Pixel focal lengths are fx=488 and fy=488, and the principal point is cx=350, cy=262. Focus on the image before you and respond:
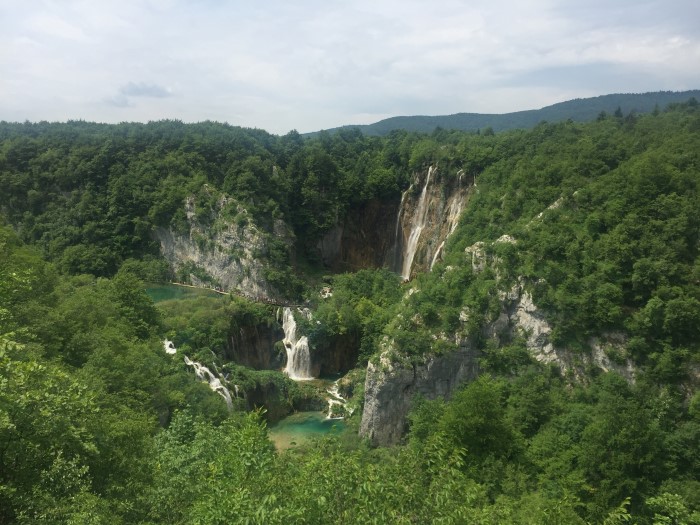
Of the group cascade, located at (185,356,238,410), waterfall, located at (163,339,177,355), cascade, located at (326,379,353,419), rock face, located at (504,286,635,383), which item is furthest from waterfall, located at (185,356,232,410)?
rock face, located at (504,286,635,383)

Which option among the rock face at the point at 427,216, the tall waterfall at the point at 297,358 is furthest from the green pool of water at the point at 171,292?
the rock face at the point at 427,216

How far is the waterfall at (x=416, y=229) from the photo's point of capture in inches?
2039

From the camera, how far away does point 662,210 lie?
85.9 feet

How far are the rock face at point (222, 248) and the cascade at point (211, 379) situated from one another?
17.2 metres

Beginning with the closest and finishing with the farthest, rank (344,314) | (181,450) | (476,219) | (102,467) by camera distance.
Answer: (102,467), (181,450), (476,219), (344,314)

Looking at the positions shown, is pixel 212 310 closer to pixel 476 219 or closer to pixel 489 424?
pixel 476 219

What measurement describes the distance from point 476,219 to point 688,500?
22.4 metres

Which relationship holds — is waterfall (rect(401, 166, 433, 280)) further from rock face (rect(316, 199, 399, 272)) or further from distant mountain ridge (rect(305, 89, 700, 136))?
distant mountain ridge (rect(305, 89, 700, 136))

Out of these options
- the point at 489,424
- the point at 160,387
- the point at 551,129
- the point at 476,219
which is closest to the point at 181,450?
the point at 160,387

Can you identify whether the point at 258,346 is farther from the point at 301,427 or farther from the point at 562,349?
the point at 562,349

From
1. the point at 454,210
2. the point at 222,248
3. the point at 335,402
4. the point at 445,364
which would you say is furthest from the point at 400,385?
the point at 222,248

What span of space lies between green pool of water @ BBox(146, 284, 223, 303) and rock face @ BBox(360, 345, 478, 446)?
2486cm

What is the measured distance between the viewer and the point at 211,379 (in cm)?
2998

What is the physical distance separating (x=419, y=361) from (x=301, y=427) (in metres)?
9.07
